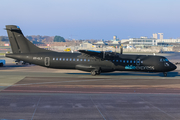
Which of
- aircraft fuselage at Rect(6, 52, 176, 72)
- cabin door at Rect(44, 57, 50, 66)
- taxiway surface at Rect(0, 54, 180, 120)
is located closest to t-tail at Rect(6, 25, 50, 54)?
aircraft fuselage at Rect(6, 52, 176, 72)

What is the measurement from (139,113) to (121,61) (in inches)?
652

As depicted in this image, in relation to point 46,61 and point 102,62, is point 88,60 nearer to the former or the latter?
point 102,62

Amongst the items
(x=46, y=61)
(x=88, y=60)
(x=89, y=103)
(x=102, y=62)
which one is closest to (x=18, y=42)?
(x=46, y=61)

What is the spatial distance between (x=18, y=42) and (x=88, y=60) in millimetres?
10510

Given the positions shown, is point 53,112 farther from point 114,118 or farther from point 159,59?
point 159,59

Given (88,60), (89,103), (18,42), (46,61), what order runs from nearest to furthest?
1. (89,103)
2. (46,61)
3. (88,60)
4. (18,42)

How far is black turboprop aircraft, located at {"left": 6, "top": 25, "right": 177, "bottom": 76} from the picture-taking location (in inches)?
1133

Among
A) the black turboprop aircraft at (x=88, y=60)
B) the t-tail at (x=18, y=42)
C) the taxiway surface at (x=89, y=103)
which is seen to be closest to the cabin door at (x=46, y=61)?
the black turboprop aircraft at (x=88, y=60)

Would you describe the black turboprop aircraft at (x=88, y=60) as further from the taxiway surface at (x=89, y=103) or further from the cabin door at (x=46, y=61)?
the taxiway surface at (x=89, y=103)

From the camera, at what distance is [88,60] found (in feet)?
97.2

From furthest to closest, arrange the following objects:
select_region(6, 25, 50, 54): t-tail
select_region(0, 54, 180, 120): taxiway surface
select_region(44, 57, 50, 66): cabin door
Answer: select_region(6, 25, 50, 54): t-tail < select_region(44, 57, 50, 66): cabin door < select_region(0, 54, 180, 120): taxiway surface

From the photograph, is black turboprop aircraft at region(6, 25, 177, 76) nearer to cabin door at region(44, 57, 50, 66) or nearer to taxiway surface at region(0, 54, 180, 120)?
cabin door at region(44, 57, 50, 66)

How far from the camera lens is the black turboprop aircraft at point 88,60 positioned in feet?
94.4

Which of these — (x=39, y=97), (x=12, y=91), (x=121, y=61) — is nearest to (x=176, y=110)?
(x=39, y=97)
